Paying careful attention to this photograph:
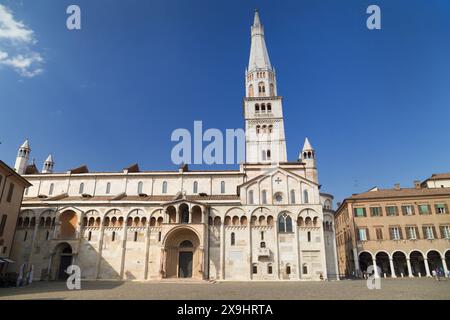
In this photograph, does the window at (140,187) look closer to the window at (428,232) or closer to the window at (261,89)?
the window at (261,89)

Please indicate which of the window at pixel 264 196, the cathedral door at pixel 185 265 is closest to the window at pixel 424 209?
the window at pixel 264 196

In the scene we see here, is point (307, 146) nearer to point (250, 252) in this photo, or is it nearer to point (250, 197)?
point (250, 197)

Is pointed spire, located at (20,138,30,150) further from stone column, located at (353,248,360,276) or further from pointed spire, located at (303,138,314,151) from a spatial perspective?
stone column, located at (353,248,360,276)

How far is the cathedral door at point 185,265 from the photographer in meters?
36.8

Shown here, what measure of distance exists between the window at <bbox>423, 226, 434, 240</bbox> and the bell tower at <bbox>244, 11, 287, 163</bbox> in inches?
869

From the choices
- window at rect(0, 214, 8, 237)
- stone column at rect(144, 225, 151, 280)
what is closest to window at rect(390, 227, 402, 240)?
stone column at rect(144, 225, 151, 280)

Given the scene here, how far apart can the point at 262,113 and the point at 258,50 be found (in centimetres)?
1405

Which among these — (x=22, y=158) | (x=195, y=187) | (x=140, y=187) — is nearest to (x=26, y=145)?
(x=22, y=158)

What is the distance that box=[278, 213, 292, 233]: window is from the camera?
1485 inches

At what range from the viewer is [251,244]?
3722 centimetres

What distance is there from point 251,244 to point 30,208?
30.6m

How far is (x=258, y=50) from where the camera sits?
55.3 metres
